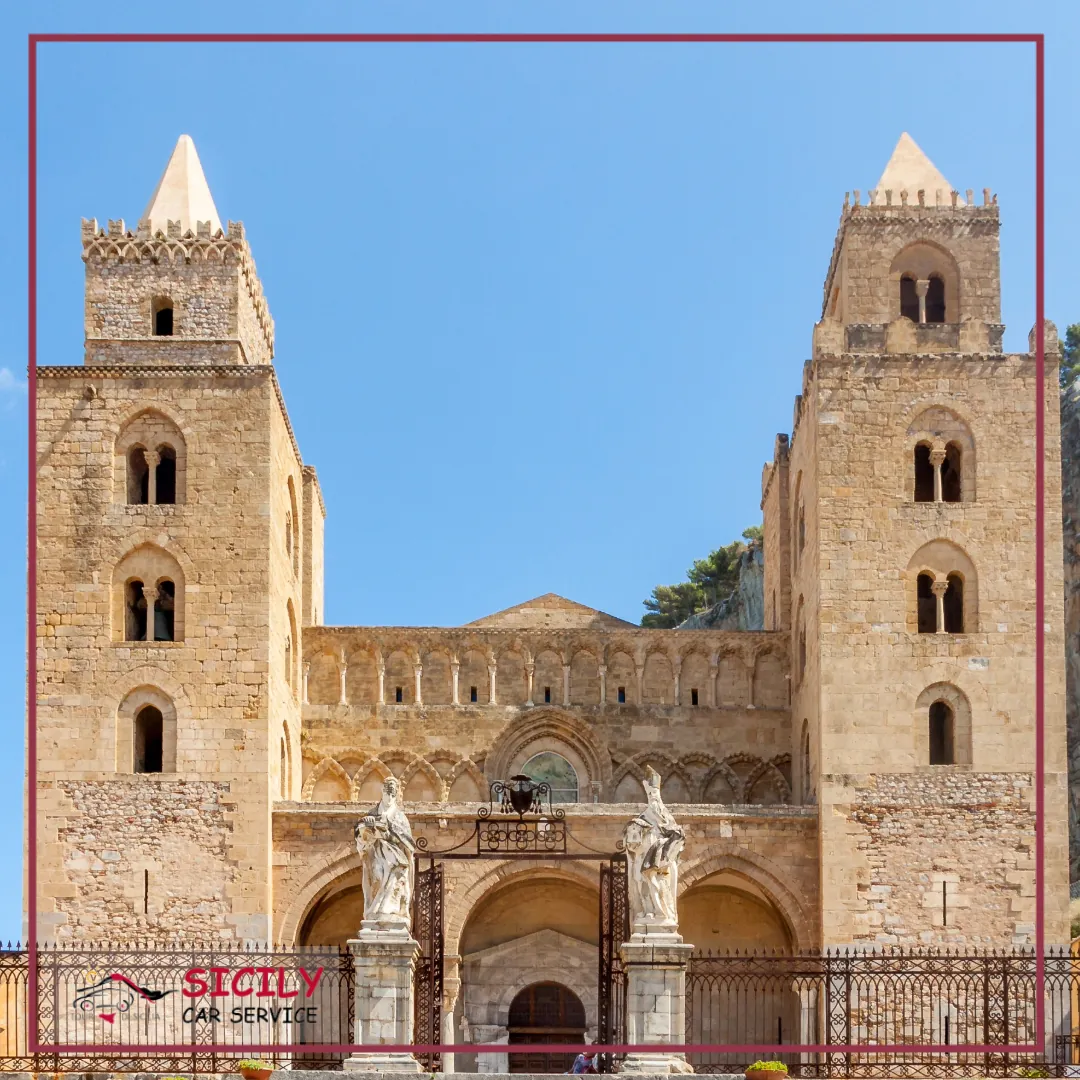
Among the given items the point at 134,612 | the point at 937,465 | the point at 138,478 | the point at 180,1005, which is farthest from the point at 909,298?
the point at 180,1005

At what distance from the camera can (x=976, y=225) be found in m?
33.9

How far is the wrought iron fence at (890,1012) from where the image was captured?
2388cm

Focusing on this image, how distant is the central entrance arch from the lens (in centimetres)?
3266

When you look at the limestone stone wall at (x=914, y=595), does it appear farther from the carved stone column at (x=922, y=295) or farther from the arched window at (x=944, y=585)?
the carved stone column at (x=922, y=295)

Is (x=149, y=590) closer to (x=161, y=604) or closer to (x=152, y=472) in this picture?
(x=161, y=604)

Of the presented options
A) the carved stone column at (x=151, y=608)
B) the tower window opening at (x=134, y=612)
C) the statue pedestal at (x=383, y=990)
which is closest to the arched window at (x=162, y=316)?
the tower window opening at (x=134, y=612)

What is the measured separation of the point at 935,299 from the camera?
112 ft

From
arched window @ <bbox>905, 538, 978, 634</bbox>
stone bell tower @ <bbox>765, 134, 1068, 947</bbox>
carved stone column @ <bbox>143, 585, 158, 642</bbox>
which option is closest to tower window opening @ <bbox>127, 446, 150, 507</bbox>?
carved stone column @ <bbox>143, 585, 158, 642</bbox>

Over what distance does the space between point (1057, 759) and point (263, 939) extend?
13.9m

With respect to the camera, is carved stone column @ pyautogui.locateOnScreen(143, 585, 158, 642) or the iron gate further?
carved stone column @ pyautogui.locateOnScreen(143, 585, 158, 642)

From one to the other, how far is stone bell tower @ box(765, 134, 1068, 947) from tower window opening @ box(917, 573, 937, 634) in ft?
0.12

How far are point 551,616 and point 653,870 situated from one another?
15750mm

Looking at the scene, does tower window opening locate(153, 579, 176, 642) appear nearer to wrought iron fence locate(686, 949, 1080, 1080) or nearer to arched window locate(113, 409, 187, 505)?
arched window locate(113, 409, 187, 505)

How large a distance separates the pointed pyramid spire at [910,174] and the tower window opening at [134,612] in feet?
51.3
